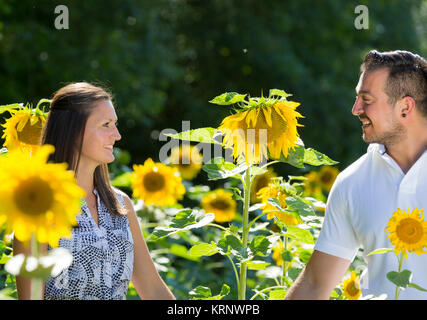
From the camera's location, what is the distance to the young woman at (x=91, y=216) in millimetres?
1695

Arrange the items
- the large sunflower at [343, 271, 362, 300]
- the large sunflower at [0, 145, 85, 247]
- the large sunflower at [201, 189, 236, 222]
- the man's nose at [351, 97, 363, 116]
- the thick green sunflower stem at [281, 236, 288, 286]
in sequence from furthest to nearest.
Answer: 1. the large sunflower at [201, 189, 236, 222]
2. the thick green sunflower stem at [281, 236, 288, 286]
3. the large sunflower at [343, 271, 362, 300]
4. the man's nose at [351, 97, 363, 116]
5. the large sunflower at [0, 145, 85, 247]

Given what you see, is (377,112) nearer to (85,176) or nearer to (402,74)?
(402,74)

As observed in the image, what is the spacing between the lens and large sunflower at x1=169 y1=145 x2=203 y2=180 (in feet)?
12.9

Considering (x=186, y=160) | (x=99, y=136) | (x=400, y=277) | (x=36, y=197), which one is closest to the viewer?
(x=36, y=197)

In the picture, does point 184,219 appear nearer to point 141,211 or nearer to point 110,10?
point 141,211

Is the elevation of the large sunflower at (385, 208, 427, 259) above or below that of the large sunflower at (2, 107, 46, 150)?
below

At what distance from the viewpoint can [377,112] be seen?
1.89 m

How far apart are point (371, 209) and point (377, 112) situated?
0.30 meters

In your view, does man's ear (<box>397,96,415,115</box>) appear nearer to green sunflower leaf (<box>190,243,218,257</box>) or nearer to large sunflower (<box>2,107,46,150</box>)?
green sunflower leaf (<box>190,243,218,257</box>)

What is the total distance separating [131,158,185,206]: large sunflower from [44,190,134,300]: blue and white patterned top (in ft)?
3.25

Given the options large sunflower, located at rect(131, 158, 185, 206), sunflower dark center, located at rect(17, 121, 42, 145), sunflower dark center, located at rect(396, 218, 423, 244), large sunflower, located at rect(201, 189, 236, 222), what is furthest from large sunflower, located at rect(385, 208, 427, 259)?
large sunflower, located at rect(201, 189, 236, 222)

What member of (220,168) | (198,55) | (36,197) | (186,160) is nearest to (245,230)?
(220,168)

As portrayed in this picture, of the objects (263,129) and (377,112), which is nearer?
(263,129)

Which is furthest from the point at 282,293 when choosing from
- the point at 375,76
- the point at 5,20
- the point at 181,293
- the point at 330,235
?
the point at 5,20
